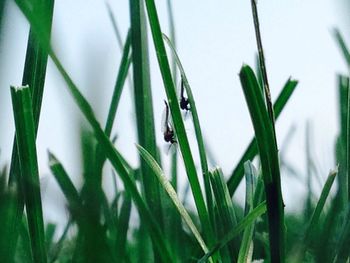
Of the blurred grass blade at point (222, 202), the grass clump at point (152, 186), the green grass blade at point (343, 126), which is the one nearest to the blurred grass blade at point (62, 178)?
the grass clump at point (152, 186)

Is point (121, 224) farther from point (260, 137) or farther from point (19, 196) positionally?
point (260, 137)

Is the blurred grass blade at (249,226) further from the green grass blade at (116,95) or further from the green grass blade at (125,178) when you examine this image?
the green grass blade at (116,95)

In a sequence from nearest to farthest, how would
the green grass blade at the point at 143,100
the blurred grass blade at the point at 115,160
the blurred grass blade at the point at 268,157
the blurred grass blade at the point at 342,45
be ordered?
the blurred grass blade at the point at 268,157 → the blurred grass blade at the point at 115,160 → the green grass blade at the point at 143,100 → the blurred grass blade at the point at 342,45

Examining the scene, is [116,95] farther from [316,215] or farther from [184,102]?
[316,215]

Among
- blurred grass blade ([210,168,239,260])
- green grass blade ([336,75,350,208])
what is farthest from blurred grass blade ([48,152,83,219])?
green grass blade ([336,75,350,208])

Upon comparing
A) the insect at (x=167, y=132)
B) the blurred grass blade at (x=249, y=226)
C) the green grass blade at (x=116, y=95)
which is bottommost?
the blurred grass blade at (x=249, y=226)

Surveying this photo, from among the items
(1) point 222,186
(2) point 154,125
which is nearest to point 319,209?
(1) point 222,186

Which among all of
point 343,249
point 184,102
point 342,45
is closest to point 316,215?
point 343,249
